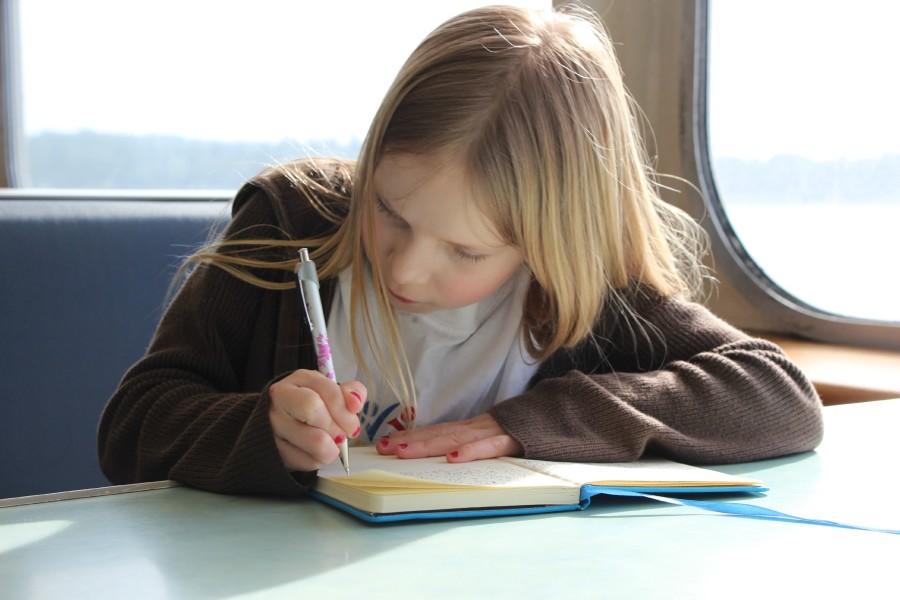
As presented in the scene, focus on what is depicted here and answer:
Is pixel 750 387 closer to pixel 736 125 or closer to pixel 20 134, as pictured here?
pixel 736 125

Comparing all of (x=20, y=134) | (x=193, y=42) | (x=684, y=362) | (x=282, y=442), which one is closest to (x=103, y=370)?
(x=282, y=442)

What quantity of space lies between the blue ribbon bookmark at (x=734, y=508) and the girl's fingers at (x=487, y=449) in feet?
0.42

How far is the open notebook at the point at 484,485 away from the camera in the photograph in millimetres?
872

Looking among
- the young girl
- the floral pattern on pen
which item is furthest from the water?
the floral pattern on pen

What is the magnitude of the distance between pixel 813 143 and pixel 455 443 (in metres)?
1.17

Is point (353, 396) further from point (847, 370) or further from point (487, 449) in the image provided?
point (847, 370)

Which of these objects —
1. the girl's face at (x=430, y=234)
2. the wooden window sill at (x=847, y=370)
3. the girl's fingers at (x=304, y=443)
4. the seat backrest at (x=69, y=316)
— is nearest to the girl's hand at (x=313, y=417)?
the girl's fingers at (x=304, y=443)

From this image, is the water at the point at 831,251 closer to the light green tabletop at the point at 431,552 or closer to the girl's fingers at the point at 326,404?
the light green tabletop at the point at 431,552

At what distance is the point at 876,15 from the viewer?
5.93 feet

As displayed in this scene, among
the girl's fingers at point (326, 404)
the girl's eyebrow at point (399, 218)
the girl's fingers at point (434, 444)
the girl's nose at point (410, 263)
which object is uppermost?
the girl's eyebrow at point (399, 218)

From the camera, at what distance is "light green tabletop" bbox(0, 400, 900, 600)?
2.36 ft

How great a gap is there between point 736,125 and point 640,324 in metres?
0.85

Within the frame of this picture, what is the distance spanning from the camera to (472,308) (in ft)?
4.53

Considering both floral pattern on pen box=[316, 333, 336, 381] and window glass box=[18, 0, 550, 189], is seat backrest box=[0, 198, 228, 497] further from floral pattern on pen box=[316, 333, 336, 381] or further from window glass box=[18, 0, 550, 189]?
window glass box=[18, 0, 550, 189]
